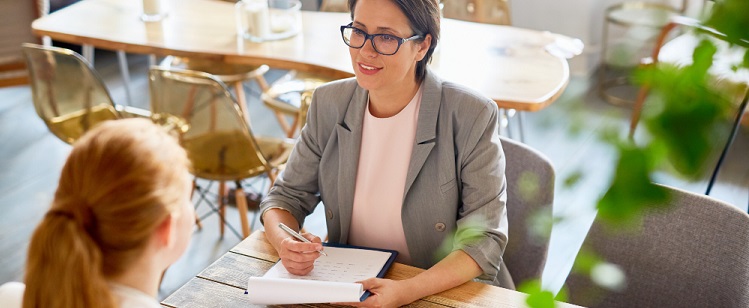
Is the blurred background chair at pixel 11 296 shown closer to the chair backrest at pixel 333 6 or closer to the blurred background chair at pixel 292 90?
the blurred background chair at pixel 292 90

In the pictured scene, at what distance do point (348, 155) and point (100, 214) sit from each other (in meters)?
0.81

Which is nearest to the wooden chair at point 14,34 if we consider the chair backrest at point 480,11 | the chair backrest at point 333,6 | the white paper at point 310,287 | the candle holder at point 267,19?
the candle holder at point 267,19

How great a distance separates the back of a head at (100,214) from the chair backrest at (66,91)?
183cm

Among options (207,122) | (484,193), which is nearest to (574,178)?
(484,193)

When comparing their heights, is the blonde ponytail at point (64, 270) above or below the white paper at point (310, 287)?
above

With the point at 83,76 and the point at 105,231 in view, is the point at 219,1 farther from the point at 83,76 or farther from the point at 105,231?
the point at 105,231

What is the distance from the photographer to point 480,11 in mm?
3576

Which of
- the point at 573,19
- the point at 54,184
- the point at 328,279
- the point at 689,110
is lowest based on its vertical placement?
the point at 54,184

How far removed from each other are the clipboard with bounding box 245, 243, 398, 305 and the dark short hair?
470 millimetres

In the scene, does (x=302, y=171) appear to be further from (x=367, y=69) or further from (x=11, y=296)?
(x=11, y=296)

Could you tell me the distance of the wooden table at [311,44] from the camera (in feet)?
9.13

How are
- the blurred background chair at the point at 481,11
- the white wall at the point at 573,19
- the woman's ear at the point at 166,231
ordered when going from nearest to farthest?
1. the woman's ear at the point at 166,231
2. the blurred background chair at the point at 481,11
3. the white wall at the point at 573,19

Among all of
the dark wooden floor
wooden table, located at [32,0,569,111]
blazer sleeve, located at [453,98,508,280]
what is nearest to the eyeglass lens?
blazer sleeve, located at [453,98,508,280]

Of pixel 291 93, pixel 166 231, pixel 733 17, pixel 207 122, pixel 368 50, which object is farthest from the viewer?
pixel 291 93
